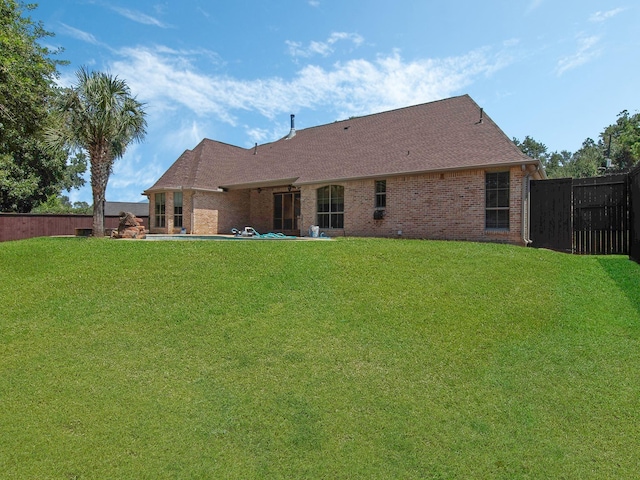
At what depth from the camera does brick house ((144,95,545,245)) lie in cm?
1316

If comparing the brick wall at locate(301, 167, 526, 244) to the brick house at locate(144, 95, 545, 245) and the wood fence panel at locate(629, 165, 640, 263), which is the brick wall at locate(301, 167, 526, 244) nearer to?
the brick house at locate(144, 95, 545, 245)

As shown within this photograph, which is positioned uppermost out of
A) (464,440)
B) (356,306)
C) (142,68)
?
(142,68)

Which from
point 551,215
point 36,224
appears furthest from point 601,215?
point 36,224

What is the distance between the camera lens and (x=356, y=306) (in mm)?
6469

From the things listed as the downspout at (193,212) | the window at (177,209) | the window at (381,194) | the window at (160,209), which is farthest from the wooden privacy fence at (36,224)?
the window at (381,194)

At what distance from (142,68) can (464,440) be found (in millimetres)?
15297

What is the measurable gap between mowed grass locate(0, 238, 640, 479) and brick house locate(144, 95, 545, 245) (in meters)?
5.19

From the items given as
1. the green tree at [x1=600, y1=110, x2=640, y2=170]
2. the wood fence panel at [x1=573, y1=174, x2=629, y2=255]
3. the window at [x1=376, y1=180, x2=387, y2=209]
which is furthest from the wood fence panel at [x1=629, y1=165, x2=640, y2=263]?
the green tree at [x1=600, y1=110, x2=640, y2=170]

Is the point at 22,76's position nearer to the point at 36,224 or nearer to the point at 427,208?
the point at 36,224

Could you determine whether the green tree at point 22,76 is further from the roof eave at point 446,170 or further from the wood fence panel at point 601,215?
the wood fence panel at point 601,215

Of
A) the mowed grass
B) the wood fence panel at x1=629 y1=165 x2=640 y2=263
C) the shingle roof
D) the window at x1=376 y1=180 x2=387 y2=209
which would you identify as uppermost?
the shingle roof

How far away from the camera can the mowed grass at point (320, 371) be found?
11.5ft

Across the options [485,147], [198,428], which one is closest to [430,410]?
[198,428]

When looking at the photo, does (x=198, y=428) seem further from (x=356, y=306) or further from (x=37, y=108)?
(x=37, y=108)
